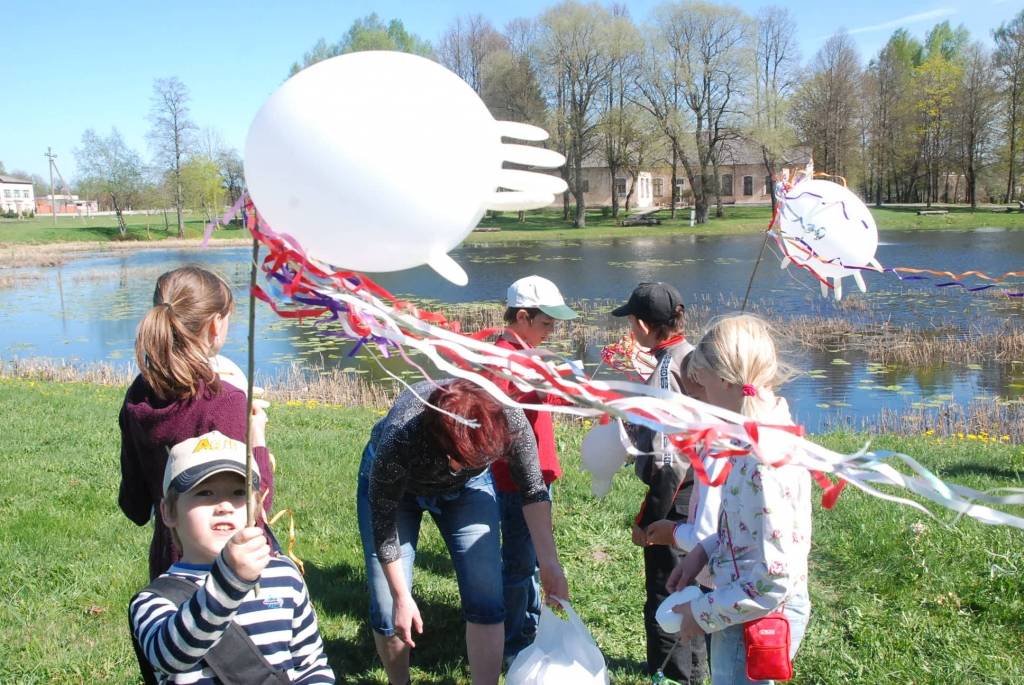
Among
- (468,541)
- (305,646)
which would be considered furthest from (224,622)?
(468,541)

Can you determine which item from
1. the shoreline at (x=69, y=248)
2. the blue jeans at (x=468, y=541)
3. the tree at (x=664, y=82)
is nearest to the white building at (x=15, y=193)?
the shoreline at (x=69, y=248)

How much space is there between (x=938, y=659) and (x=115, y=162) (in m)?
58.0

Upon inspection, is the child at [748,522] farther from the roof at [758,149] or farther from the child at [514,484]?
the roof at [758,149]

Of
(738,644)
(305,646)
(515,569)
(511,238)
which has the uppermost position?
(511,238)

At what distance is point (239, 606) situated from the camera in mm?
1889

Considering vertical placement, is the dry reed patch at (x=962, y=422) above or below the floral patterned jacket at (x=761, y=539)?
below

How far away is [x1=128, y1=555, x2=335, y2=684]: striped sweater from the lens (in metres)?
1.69

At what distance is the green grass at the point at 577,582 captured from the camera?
3232 millimetres

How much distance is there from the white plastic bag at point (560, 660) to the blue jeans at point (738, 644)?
37 centimetres

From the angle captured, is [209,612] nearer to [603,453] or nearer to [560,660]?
[560,660]

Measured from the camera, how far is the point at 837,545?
4266 millimetres

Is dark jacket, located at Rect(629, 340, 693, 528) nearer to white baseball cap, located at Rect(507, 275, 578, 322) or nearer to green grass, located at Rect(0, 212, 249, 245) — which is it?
white baseball cap, located at Rect(507, 275, 578, 322)

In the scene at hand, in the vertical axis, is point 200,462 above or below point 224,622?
above

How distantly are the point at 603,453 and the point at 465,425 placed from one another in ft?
2.86
